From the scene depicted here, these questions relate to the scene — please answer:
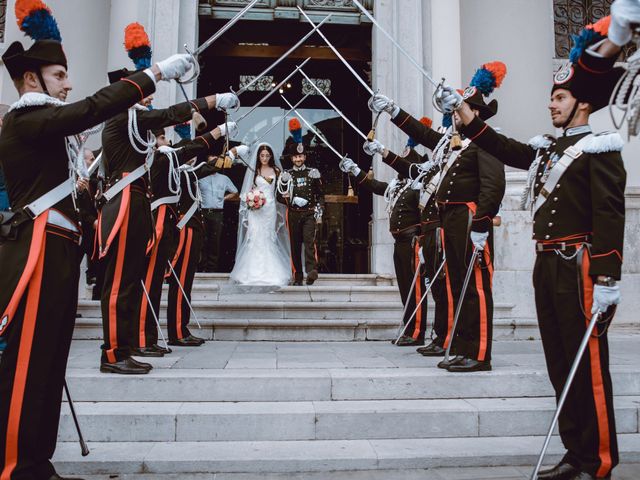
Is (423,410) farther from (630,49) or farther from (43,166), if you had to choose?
(630,49)

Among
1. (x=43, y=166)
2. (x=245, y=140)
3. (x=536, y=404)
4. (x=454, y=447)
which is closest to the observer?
(x=43, y=166)

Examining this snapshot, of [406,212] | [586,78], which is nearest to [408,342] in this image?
[406,212]

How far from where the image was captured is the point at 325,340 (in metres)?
6.39

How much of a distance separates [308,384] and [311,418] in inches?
15.6

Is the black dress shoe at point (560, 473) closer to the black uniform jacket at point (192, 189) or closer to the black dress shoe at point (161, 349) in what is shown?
the black dress shoe at point (161, 349)

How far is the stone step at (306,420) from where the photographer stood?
11.8ft

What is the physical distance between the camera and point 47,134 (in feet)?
8.54

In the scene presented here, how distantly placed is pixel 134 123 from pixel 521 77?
22.7 feet

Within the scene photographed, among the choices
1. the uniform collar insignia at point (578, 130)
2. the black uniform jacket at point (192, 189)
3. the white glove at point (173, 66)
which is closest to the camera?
the white glove at point (173, 66)

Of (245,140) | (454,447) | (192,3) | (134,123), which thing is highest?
(192,3)

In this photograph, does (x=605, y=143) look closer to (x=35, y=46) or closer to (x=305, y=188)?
(x=35, y=46)

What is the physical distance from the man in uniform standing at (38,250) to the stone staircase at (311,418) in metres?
0.76

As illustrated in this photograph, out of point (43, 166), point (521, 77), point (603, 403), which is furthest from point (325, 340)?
point (521, 77)

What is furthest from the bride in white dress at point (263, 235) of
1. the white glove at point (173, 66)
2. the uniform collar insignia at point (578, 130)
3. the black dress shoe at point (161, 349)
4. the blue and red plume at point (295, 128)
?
the uniform collar insignia at point (578, 130)
